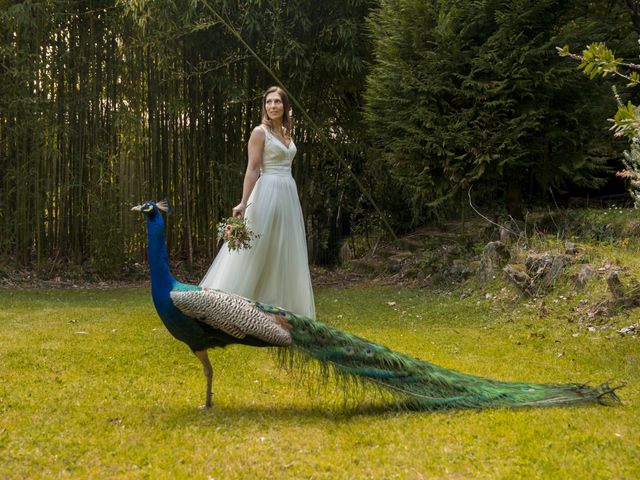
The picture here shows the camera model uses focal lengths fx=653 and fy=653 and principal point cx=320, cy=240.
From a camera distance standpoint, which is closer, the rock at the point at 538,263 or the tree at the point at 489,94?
the rock at the point at 538,263

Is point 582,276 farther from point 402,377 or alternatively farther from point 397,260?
point 397,260

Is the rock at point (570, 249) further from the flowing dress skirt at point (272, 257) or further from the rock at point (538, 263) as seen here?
the flowing dress skirt at point (272, 257)

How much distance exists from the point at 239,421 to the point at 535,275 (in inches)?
142

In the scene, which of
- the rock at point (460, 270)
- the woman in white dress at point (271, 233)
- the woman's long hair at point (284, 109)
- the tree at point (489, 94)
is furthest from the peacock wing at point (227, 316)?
the rock at point (460, 270)

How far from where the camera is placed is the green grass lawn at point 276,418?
248cm

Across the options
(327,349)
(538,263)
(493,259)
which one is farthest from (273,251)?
(493,259)

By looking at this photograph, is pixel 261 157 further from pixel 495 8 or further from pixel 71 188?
pixel 71 188

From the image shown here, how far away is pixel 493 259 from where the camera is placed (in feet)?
21.3

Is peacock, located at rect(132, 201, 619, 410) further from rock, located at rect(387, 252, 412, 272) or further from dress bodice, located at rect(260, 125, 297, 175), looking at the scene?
rock, located at rect(387, 252, 412, 272)

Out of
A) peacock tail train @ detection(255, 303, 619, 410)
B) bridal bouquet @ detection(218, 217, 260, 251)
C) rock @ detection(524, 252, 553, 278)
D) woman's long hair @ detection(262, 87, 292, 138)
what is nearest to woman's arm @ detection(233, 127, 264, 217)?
woman's long hair @ detection(262, 87, 292, 138)

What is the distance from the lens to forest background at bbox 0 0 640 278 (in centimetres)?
660

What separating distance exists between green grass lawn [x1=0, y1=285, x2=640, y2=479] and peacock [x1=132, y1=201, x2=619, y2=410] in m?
0.08

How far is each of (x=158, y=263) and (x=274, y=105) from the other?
187 centimetres

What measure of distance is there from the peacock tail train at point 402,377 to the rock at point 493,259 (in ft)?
11.2
